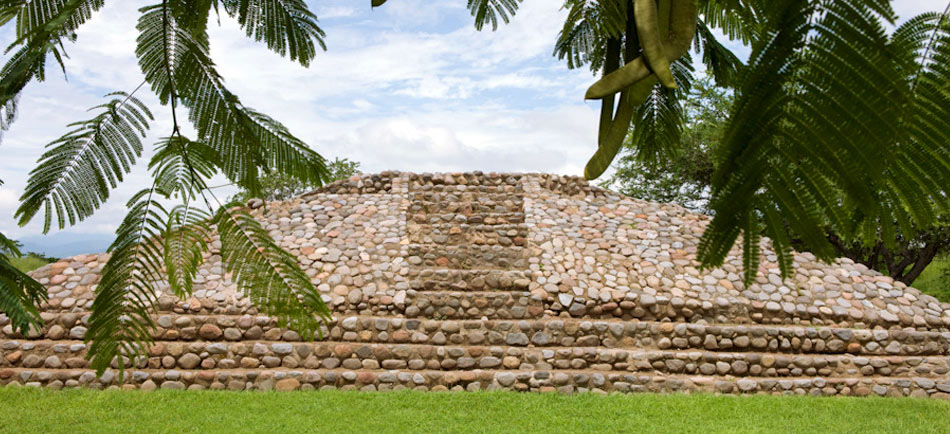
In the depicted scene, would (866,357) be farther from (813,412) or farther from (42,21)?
(42,21)

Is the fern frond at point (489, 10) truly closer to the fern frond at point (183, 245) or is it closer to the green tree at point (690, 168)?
the fern frond at point (183, 245)

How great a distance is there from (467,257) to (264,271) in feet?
24.4

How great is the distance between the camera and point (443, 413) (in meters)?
6.21

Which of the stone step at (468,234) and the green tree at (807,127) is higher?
the stone step at (468,234)

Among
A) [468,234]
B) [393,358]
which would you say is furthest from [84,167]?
[468,234]

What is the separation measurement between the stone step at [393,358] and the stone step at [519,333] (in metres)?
0.15

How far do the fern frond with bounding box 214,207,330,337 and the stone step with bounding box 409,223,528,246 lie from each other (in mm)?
7763

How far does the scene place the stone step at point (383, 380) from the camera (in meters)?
7.02

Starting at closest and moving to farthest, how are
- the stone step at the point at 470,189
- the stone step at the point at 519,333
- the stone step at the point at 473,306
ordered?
the stone step at the point at 519,333 < the stone step at the point at 473,306 < the stone step at the point at 470,189

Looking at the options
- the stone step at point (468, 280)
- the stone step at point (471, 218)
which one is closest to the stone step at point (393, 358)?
the stone step at point (468, 280)

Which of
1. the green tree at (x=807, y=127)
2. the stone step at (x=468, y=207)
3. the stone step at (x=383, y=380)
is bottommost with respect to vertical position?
the stone step at (x=383, y=380)

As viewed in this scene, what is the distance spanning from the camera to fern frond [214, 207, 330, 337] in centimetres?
182

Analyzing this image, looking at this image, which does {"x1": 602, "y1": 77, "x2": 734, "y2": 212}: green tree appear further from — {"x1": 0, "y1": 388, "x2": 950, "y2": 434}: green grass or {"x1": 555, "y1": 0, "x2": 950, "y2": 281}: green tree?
{"x1": 555, "y1": 0, "x2": 950, "y2": 281}: green tree

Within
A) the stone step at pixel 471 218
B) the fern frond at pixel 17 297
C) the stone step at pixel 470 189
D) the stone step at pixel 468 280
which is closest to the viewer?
the fern frond at pixel 17 297
